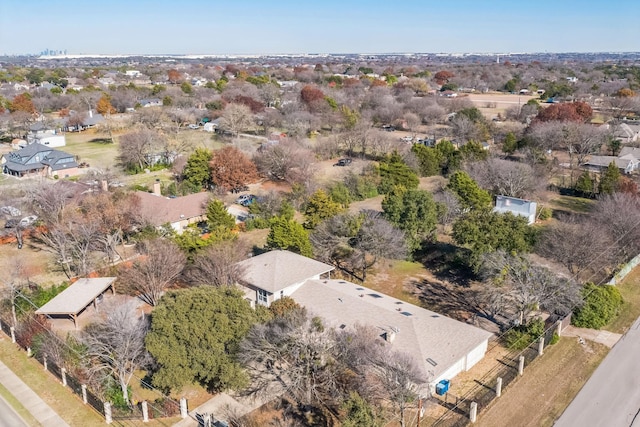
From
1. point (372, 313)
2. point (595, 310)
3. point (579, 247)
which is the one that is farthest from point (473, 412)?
point (579, 247)

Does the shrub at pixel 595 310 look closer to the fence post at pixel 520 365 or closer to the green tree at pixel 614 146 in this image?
the fence post at pixel 520 365

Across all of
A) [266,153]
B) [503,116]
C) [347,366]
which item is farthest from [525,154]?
[347,366]

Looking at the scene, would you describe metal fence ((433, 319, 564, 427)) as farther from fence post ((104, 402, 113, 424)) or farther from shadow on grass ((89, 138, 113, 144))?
shadow on grass ((89, 138, 113, 144))

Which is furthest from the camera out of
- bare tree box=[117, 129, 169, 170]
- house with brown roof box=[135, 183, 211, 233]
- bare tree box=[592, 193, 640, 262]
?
bare tree box=[117, 129, 169, 170]

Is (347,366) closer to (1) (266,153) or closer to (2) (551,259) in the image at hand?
(2) (551,259)

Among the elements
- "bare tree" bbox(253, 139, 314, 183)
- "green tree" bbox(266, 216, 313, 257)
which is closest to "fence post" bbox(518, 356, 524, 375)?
"green tree" bbox(266, 216, 313, 257)

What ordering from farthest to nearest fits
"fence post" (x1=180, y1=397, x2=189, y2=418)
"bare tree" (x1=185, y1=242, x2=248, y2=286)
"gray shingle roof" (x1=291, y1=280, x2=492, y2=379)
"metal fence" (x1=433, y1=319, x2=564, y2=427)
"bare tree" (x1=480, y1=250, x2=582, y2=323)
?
"bare tree" (x1=185, y1=242, x2=248, y2=286) < "bare tree" (x1=480, y1=250, x2=582, y2=323) < "gray shingle roof" (x1=291, y1=280, x2=492, y2=379) < "fence post" (x1=180, y1=397, x2=189, y2=418) < "metal fence" (x1=433, y1=319, x2=564, y2=427)
